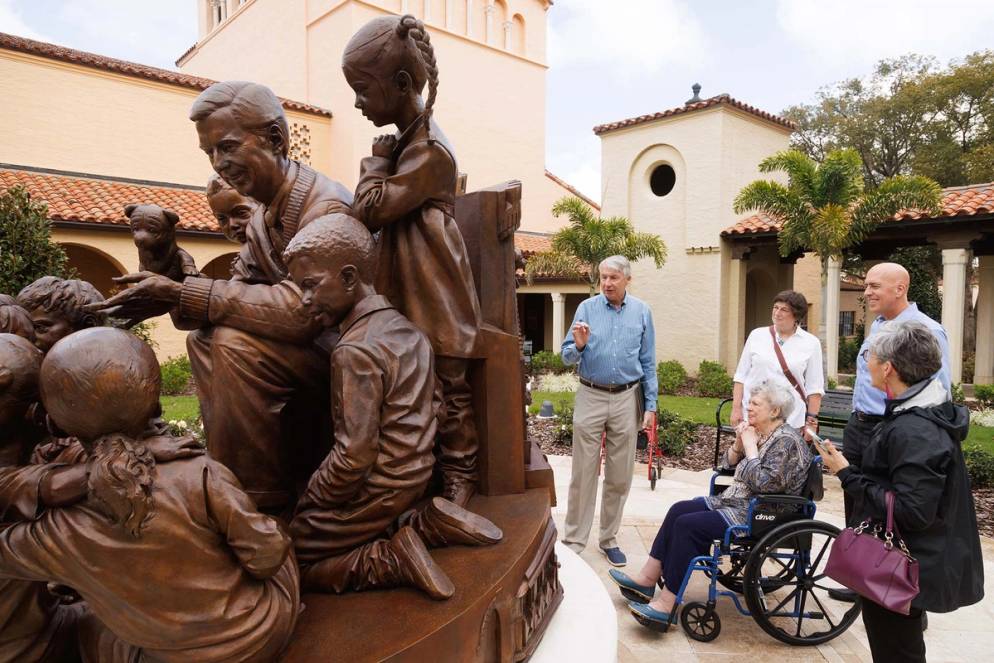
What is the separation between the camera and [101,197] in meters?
12.5

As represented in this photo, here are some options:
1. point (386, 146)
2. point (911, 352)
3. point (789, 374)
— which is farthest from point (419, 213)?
point (789, 374)

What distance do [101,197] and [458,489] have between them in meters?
13.4

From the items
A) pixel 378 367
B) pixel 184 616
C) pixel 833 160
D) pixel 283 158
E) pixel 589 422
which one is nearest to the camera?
pixel 184 616

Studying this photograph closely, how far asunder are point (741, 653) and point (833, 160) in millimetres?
10635

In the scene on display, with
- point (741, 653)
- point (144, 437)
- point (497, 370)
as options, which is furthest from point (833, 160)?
point (144, 437)

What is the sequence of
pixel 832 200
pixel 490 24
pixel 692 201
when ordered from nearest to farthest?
pixel 832 200 < pixel 692 201 < pixel 490 24

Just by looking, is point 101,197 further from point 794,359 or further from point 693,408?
point 794,359

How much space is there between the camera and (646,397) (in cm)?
426

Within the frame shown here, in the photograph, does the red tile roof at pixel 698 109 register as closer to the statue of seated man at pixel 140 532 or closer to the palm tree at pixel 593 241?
the palm tree at pixel 593 241

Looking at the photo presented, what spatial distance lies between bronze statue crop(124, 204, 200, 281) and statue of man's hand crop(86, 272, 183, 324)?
10.1 inches

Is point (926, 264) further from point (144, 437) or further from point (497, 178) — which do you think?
point (144, 437)

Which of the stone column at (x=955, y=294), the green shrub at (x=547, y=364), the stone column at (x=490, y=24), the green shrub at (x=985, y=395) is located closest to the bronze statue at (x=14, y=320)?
the green shrub at (x=547, y=364)

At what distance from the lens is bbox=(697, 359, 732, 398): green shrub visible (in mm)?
13125

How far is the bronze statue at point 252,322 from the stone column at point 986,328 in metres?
17.6
